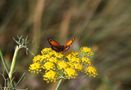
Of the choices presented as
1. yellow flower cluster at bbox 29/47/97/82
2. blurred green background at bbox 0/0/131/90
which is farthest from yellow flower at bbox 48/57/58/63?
blurred green background at bbox 0/0/131/90

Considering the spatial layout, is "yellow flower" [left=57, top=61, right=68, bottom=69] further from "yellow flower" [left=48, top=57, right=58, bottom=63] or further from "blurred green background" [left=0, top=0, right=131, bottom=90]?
"blurred green background" [left=0, top=0, right=131, bottom=90]

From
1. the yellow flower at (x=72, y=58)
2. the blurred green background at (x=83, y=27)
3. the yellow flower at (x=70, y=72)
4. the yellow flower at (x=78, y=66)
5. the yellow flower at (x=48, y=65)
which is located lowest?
the yellow flower at (x=70, y=72)

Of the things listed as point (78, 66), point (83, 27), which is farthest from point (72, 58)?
point (83, 27)

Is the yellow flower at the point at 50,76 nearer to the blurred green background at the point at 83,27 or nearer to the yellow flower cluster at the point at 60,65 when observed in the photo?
the yellow flower cluster at the point at 60,65

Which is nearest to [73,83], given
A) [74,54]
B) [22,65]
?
[22,65]

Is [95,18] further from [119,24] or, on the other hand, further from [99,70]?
[99,70]

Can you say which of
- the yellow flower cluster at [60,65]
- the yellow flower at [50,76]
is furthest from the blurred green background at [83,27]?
the yellow flower at [50,76]
